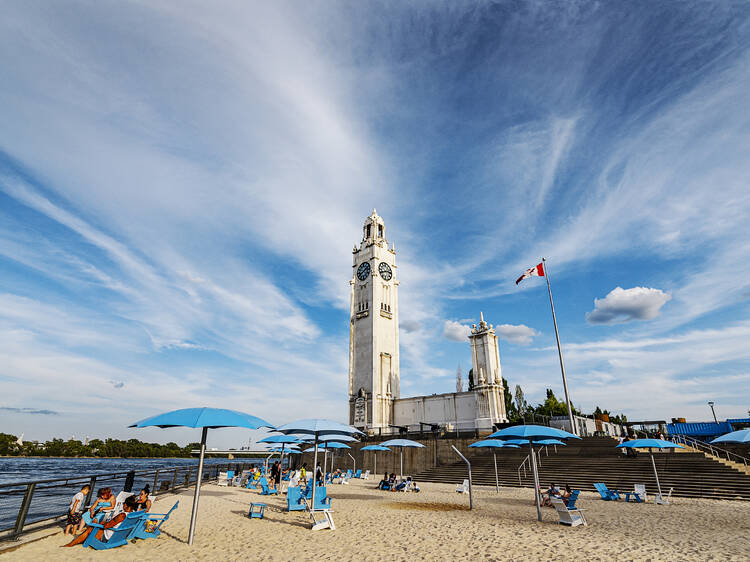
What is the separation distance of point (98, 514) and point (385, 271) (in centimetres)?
5100

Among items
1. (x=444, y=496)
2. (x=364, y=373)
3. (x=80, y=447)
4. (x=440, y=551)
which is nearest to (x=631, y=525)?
(x=440, y=551)

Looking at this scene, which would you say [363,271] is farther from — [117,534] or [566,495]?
[117,534]

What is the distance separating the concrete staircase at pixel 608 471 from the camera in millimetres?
19095

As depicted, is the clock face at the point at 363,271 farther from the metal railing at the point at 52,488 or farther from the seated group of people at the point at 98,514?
the seated group of people at the point at 98,514

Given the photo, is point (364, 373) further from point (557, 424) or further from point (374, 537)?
point (374, 537)

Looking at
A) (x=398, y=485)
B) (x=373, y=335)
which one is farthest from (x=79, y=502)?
(x=373, y=335)

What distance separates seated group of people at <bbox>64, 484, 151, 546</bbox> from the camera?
9.14 metres

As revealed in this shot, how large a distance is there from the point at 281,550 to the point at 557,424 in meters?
37.2

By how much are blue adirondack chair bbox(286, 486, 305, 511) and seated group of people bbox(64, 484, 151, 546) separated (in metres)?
4.65

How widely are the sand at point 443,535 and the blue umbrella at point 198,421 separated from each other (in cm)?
129

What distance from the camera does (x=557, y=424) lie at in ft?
130

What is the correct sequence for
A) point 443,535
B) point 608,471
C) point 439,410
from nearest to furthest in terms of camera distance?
1. point 443,535
2. point 608,471
3. point 439,410

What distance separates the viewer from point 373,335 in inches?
2146

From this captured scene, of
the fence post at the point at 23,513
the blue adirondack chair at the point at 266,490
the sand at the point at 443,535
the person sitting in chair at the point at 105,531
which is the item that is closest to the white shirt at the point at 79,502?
the sand at the point at 443,535
